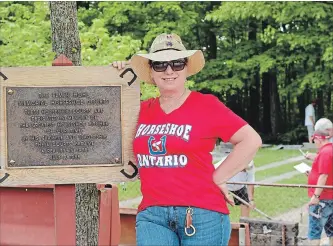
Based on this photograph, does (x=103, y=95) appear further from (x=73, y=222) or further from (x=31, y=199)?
(x=31, y=199)

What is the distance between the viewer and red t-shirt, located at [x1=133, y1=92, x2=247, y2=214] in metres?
3.76

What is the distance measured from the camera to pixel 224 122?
3.83 meters

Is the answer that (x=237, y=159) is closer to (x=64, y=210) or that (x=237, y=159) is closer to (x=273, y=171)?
(x=64, y=210)

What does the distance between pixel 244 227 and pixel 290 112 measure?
28810mm

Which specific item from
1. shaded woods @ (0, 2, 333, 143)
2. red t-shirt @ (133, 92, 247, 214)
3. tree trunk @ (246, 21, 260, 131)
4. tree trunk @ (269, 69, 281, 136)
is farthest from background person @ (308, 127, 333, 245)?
tree trunk @ (246, 21, 260, 131)

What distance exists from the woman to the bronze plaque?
543mm

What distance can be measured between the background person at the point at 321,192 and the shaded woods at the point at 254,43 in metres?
8.34

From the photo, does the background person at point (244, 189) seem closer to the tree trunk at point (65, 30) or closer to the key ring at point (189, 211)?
the tree trunk at point (65, 30)

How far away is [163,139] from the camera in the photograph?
3773 mm

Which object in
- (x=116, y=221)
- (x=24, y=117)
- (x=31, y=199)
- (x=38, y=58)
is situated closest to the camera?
(x=24, y=117)

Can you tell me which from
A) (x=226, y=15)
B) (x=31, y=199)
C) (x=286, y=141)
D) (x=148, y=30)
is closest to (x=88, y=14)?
(x=148, y=30)

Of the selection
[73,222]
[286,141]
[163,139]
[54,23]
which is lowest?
[286,141]

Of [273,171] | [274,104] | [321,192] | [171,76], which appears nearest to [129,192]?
[273,171]

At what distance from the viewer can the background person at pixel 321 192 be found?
739 cm
